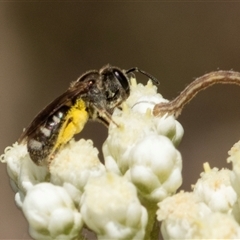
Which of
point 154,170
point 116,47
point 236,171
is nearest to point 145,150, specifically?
point 154,170

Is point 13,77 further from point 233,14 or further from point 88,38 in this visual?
point 233,14

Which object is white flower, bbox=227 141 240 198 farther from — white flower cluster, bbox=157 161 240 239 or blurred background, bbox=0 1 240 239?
blurred background, bbox=0 1 240 239

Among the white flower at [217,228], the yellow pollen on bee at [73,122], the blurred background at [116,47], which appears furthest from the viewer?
the blurred background at [116,47]

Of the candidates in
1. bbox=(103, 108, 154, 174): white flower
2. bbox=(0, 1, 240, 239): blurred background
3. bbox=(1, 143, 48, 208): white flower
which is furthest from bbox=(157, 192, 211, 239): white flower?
bbox=(0, 1, 240, 239): blurred background

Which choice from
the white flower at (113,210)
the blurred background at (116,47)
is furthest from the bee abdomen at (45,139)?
the blurred background at (116,47)

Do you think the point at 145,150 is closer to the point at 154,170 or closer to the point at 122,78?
the point at 154,170

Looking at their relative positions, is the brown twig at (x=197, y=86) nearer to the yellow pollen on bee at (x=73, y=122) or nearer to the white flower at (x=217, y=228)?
the yellow pollen on bee at (x=73, y=122)

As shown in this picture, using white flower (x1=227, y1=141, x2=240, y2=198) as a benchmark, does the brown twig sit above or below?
above

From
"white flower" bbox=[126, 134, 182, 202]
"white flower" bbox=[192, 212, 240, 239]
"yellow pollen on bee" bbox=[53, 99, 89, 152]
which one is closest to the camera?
"white flower" bbox=[192, 212, 240, 239]
